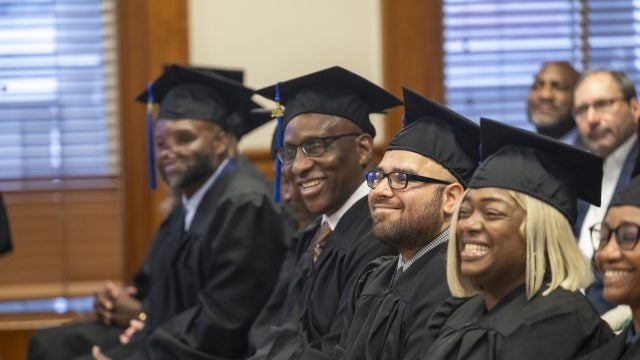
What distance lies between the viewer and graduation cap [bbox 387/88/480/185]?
4.01m

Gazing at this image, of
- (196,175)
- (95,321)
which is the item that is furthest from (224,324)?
(95,321)

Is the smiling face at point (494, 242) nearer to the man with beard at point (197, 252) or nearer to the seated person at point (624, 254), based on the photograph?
the seated person at point (624, 254)

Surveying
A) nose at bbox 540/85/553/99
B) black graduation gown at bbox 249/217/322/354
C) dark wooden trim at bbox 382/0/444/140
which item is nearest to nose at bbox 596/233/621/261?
black graduation gown at bbox 249/217/322/354

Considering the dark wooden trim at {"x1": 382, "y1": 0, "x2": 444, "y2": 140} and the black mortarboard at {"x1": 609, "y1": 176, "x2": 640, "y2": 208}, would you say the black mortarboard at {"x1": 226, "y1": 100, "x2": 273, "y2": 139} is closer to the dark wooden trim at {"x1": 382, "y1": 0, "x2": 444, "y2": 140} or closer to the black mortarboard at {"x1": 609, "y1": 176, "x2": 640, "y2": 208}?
the dark wooden trim at {"x1": 382, "y1": 0, "x2": 444, "y2": 140}

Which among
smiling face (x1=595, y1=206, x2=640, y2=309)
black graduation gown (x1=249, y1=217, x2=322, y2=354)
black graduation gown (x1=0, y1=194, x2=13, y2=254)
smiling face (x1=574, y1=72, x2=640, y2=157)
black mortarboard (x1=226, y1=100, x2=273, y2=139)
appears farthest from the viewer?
black graduation gown (x1=0, y1=194, x2=13, y2=254)

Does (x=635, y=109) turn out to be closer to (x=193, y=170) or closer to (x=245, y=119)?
(x=245, y=119)

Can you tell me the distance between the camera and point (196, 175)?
20.1ft

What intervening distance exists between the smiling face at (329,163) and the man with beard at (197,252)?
902 mm

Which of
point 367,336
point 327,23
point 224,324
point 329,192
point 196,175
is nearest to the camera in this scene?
point 367,336

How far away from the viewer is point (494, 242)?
3.42 metres

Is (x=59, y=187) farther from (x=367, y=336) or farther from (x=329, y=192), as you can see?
(x=367, y=336)

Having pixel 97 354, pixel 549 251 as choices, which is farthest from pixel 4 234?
pixel 549 251

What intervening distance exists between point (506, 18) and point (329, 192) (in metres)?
3.79

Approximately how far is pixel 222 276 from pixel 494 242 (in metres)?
2.44
